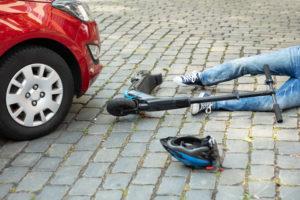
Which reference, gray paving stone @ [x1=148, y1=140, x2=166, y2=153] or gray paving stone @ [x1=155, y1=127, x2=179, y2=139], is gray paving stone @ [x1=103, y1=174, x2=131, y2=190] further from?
gray paving stone @ [x1=155, y1=127, x2=179, y2=139]

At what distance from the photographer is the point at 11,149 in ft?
15.9

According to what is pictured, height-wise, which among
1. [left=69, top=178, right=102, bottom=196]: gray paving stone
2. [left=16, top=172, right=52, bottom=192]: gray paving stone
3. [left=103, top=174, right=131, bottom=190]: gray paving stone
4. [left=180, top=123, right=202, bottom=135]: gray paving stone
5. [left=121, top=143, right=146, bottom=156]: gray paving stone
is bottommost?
[left=180, top=123, right=202, bottom=135]: gray paving stone

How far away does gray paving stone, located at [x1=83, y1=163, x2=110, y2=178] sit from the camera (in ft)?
14.2

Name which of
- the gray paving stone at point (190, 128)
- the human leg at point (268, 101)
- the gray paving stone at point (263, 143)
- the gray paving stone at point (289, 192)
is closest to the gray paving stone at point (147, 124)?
the gray paving stone at point (190, 128)

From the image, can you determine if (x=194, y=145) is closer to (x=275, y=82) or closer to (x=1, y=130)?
(x=1, y=130)

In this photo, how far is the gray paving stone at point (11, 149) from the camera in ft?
15.5

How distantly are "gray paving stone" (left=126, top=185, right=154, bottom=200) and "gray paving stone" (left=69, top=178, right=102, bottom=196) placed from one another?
264 mm

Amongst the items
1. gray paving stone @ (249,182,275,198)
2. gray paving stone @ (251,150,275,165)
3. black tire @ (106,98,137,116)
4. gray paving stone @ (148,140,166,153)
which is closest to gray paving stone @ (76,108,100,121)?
black tire @ (106,98,137,116)

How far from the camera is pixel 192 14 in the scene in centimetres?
Result: 1037

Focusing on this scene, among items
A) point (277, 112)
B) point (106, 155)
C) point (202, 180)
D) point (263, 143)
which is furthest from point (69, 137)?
point (277, 112)

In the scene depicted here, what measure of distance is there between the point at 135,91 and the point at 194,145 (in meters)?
1.24

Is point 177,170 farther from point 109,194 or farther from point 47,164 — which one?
point 47,164

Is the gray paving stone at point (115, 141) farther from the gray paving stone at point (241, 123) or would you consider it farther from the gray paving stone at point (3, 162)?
the gray paving stone at point (241, 123)

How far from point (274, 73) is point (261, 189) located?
1820mm
